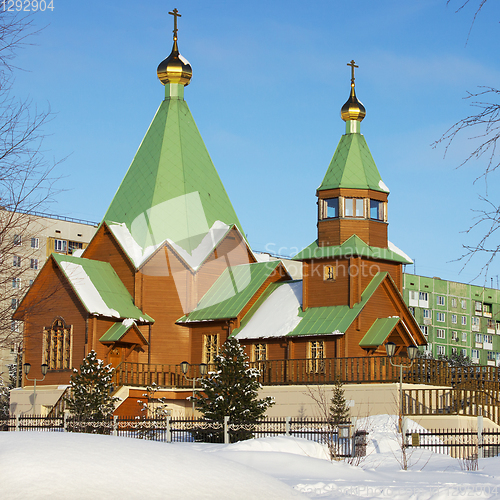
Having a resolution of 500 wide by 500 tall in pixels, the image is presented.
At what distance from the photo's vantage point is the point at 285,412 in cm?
2566

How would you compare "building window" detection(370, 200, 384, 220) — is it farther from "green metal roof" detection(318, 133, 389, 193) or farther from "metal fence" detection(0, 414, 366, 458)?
"metal fence" detection(0, 414, 366, 458)

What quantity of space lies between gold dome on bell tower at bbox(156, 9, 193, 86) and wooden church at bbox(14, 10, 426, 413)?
5.25 feet

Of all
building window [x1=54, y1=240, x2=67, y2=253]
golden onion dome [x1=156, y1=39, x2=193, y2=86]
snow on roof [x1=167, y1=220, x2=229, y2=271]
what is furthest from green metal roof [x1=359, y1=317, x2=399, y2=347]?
building window [x1=54, y1=240, x2=67, y2=253]

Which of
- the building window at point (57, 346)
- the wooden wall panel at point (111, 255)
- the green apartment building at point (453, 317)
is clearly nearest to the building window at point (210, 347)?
the wooden wall panel at point (111, 255)

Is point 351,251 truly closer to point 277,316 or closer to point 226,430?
point 277,316

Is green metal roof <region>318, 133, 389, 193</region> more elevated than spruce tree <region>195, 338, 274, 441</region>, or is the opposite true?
green metal roof <region>318, 133, 389, 193</region>

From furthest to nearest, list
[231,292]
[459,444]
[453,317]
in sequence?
[453,317] → [231,292] → [459,444]

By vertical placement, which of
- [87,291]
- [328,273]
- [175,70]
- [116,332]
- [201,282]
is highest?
[175,70]

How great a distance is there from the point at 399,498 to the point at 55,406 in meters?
17.1

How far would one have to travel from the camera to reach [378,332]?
26312 millimetres

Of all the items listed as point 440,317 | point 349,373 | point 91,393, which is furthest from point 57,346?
point 440,317

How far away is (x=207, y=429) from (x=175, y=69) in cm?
1786

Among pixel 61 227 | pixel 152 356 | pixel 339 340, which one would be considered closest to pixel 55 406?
pixel 152 356

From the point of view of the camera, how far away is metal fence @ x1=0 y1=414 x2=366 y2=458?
58.4ft
